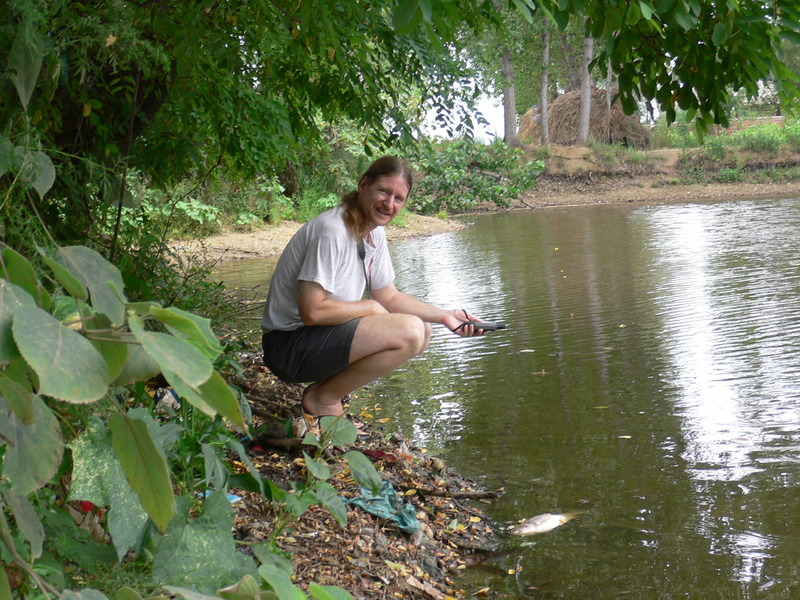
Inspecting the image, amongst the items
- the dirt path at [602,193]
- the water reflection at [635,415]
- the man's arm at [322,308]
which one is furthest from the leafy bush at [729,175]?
the man's arm at [322,308]

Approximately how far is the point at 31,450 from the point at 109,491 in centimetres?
112

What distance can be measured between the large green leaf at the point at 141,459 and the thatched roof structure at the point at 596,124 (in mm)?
35521

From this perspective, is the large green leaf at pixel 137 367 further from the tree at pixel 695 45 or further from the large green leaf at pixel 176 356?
the tree at pixel 695 45

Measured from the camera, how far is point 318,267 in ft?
13.8

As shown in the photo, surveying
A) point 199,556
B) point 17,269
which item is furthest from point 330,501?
point 17,269

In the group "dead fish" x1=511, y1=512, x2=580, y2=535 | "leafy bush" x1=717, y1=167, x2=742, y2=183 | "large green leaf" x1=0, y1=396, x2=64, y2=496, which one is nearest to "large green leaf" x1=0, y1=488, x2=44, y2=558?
"large green leaf" x1=0, y1=396, x2=64, y2=496

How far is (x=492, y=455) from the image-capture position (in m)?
4.42

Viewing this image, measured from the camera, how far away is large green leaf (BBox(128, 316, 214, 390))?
0.70 m

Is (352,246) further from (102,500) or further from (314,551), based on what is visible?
(102,500)

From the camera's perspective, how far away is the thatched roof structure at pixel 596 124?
35.8m

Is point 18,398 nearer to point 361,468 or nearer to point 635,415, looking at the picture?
point 361,468

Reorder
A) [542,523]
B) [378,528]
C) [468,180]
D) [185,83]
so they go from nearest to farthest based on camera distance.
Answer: [378,528], [542,523], [185,83], [468,180]

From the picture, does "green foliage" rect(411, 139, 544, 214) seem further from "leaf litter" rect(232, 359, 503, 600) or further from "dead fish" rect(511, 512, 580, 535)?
"dead fish" rect(511, 512, 580, 535)

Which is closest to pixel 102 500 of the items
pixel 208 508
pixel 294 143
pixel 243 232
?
→ pixel 208 508
